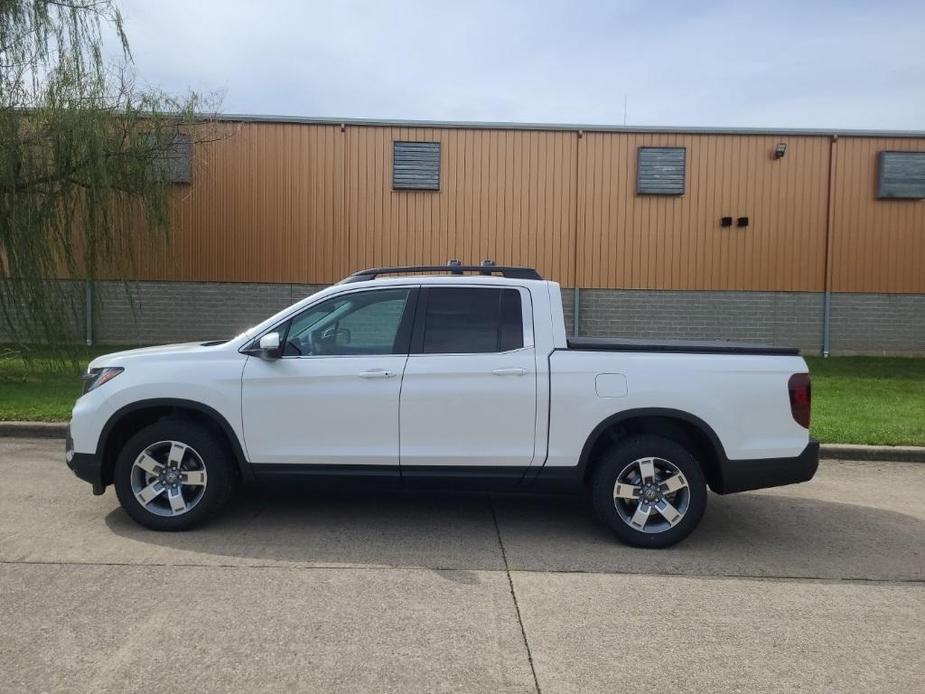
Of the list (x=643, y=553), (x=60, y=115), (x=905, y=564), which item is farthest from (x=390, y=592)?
(x=60, y=115)

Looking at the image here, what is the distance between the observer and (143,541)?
5.02 m

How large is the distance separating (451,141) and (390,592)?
14.3 metres

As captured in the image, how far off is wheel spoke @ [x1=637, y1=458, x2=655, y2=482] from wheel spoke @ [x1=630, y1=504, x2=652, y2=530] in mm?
210

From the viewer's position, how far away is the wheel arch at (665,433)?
498 centimetres

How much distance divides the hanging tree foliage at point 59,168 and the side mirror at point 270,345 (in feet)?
27.6

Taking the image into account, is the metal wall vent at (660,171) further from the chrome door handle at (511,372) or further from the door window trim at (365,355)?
the chrome door handle at (511,372)

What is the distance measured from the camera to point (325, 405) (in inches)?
200

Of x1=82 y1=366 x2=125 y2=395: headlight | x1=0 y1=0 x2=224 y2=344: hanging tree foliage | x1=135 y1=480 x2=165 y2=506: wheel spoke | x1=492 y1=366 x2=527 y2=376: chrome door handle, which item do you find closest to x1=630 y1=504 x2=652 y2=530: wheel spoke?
x1=492 y1=366 x2=527 y2=376: chrome door handle

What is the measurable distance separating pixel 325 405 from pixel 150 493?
143cm

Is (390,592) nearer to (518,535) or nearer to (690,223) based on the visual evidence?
(518,535)

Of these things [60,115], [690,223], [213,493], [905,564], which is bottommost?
[905,564]

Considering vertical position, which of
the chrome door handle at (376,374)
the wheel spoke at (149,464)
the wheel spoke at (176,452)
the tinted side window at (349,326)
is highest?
the tinted side window at (349,326)

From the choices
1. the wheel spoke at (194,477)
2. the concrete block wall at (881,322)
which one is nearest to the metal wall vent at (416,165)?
the concrete block wall at (881,322)

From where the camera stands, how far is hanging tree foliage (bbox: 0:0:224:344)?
11.3 meters
